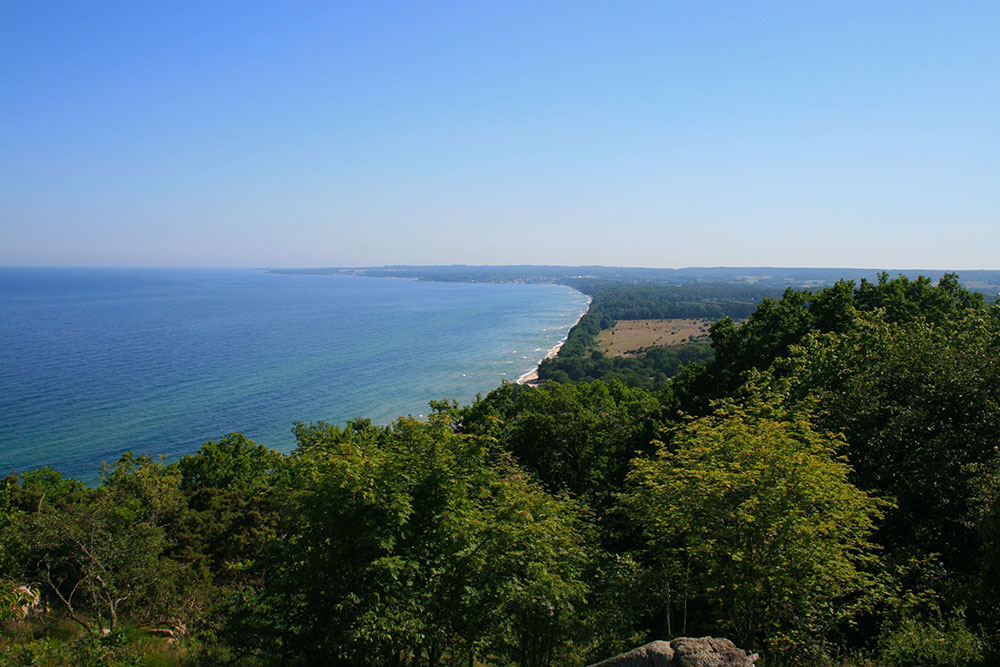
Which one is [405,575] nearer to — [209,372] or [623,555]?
[623,555]

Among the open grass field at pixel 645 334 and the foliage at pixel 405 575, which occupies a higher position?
the foliage at pixel 405 575

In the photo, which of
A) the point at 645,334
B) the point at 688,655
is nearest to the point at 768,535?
the point at 688,655

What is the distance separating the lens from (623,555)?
13703 millimetres

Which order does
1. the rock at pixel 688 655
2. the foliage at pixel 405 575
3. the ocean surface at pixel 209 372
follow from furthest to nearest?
1. the ocean surface at pixel 209 372
2. the foliage at pixel 405 575
3. the rock at pixel 688 655

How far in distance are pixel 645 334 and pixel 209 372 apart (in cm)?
10667

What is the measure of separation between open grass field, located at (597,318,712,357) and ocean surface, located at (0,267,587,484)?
1419cm

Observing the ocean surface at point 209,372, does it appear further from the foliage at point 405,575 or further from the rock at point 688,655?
the rock at point 688,655

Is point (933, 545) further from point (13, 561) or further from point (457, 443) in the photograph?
point (13, 561)

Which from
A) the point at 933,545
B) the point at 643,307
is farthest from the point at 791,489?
the point at 643,307

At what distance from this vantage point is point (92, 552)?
15.2m

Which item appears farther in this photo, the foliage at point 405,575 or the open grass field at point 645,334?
the open grass field at point 645,334

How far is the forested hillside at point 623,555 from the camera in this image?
944cm

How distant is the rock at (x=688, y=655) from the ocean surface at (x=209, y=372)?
148 ft

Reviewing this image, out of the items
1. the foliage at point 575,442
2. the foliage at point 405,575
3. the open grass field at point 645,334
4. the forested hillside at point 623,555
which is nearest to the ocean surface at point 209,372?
the open grass field at point 645,334
